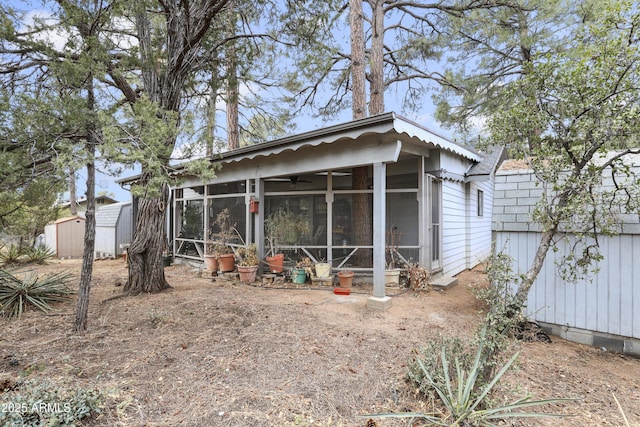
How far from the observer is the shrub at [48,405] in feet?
6.07

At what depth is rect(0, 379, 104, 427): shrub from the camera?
6.07 ft

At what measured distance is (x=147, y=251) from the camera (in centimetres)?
562

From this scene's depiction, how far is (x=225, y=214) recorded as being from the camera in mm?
7605

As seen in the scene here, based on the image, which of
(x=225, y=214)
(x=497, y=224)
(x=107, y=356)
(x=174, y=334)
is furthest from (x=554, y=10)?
(x=107, y=356)

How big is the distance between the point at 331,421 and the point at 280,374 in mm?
743

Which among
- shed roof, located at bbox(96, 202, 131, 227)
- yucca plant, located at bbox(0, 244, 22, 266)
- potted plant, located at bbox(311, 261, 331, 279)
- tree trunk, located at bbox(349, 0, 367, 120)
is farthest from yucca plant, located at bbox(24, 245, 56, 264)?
tree trunk, located at bbox(349, 0, 367, 120)

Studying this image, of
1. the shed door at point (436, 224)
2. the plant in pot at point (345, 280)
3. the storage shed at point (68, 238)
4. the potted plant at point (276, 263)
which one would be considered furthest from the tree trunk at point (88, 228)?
the storage shed at point (68, 238)

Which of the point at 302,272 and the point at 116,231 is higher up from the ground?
the point at 116,231

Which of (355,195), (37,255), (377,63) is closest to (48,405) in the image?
(355,195)

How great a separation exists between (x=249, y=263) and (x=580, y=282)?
542 centimetres

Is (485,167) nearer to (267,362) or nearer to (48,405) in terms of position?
(267,362)

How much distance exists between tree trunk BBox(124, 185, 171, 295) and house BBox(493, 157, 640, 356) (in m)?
5.46

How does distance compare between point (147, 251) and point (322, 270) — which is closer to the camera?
Result: point (147, 251)

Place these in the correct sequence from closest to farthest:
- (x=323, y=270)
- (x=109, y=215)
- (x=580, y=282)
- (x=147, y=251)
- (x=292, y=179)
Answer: (x=580, y=282) < (x=147, y=251) < (x=323, y=270) < (x=292, y=179) < (x=109, y=215)
